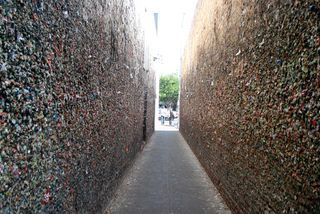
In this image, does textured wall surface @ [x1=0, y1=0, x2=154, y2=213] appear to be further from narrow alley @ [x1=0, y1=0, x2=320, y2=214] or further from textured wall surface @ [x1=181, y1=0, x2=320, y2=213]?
textured wall surface @ [x1=181, y1=0, x2=320, y2=213]

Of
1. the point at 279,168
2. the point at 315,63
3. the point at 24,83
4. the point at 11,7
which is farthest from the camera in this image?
the point at 279,168

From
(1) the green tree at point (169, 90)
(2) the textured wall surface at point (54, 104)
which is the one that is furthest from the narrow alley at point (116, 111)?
(1) the green tree at point (169, 90)

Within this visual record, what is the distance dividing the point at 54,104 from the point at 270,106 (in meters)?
1.76

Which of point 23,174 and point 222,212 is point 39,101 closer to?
point 23,174

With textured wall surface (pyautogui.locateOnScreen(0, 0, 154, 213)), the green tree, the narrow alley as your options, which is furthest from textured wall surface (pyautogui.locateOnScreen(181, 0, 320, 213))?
the green tree

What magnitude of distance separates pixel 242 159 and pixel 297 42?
179 centimetres

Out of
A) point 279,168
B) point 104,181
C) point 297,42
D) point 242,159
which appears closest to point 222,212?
point 242,159

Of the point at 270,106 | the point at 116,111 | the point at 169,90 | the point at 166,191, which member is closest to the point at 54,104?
the point at 270,106

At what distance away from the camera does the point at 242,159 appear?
3439mm

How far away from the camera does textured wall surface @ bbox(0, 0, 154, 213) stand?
1473mm

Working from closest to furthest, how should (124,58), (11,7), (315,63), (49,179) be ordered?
(11,7)
(315,63)
(49,179)
(124,58)

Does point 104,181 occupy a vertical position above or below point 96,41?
below

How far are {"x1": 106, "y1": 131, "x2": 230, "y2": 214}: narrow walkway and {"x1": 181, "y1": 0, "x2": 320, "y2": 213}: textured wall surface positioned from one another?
425mm

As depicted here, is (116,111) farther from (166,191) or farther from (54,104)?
(54,104)
